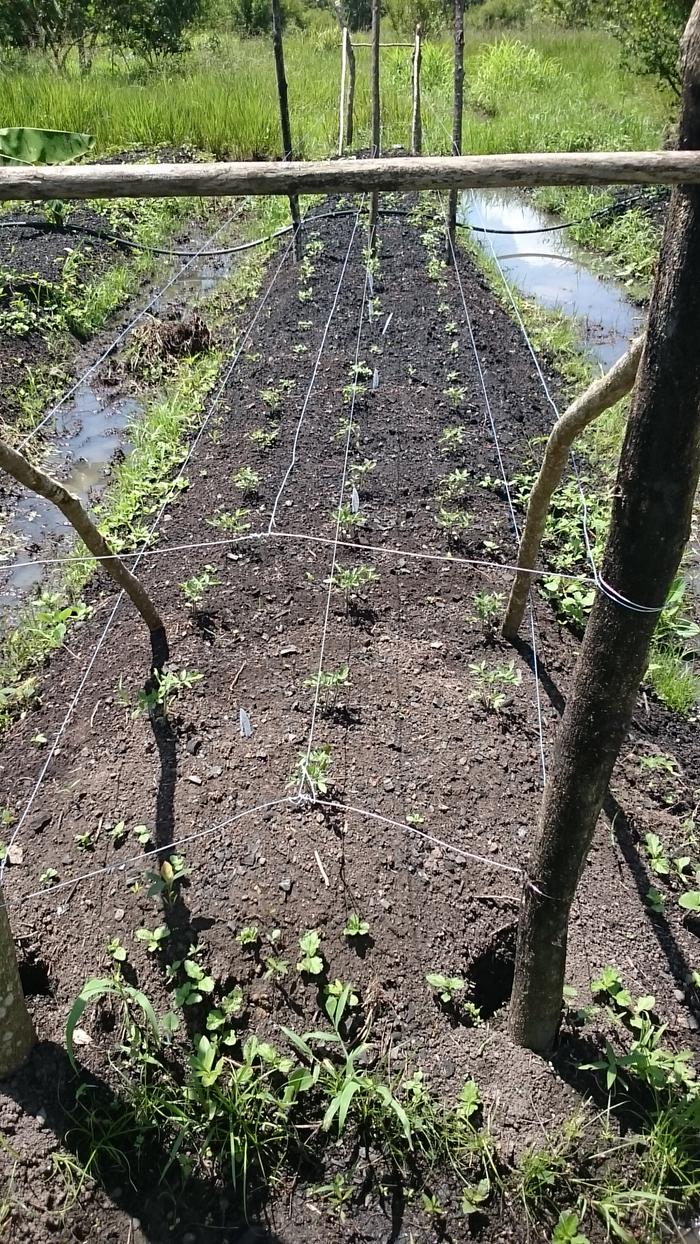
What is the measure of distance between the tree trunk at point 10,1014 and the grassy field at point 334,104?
1031 centimetres

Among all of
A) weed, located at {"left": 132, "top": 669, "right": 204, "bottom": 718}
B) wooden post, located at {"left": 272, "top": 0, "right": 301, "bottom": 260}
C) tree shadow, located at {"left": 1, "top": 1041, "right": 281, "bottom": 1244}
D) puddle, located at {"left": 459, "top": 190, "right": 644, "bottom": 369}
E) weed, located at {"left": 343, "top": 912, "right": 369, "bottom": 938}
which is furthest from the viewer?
puddle, located at {"left": 459, "top": 190, "right": 644, "bottom": 369}

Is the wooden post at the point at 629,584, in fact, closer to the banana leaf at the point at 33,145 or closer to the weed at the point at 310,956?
the weed at the point at 310,956

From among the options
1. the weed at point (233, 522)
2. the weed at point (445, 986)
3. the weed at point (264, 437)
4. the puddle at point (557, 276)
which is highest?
the puddle at point (557, 276)

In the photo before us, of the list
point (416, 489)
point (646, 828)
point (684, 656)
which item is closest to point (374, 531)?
point (416, 489)

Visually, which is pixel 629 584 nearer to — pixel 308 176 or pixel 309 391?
pixel 308 176

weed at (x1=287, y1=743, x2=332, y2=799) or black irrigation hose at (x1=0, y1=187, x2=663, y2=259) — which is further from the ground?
black irrigation hose at (x1=0, y1=187, x2=663, y2=259)

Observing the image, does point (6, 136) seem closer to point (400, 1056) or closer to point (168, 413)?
point (400, 1056)

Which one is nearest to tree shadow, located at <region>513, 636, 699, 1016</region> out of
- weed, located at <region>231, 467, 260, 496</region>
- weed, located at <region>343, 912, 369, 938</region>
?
weed, located at <region>343, 912, 369, 938</region>

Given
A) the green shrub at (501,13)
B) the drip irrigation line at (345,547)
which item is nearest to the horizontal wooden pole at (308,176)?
the drip irrigation line at (345,547)

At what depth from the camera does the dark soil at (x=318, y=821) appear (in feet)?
5.98

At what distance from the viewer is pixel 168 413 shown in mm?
4910

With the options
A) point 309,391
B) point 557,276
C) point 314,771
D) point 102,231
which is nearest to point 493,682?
point 314,771

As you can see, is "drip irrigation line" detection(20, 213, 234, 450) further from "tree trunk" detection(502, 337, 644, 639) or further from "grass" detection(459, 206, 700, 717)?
"tree trunk" detection(502, 337, 644, 639)

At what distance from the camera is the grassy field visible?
10.0m
